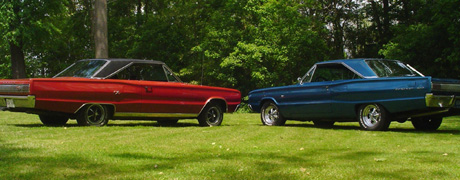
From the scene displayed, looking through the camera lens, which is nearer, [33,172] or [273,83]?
[33,172]

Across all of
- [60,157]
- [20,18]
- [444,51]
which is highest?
[20,18]

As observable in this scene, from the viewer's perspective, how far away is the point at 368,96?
1190cm

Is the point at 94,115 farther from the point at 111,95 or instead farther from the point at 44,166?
the point at 44,166

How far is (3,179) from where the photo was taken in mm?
5250

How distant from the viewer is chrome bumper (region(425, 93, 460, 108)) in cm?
1070

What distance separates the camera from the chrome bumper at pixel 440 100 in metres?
10.7

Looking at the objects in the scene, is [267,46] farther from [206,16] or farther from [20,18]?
[20,18]

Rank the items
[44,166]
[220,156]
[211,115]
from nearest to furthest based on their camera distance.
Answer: [44,166], [220,156], [211,115]

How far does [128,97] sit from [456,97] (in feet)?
22.8

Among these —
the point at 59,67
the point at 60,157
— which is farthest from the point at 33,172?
the point at 59,67

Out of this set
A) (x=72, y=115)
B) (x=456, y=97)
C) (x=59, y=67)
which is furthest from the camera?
(x=59, y=67)

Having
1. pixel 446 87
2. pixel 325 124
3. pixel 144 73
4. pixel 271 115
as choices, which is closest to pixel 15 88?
pixel 144 73

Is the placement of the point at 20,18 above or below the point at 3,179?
above

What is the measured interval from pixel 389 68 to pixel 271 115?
144 inches
